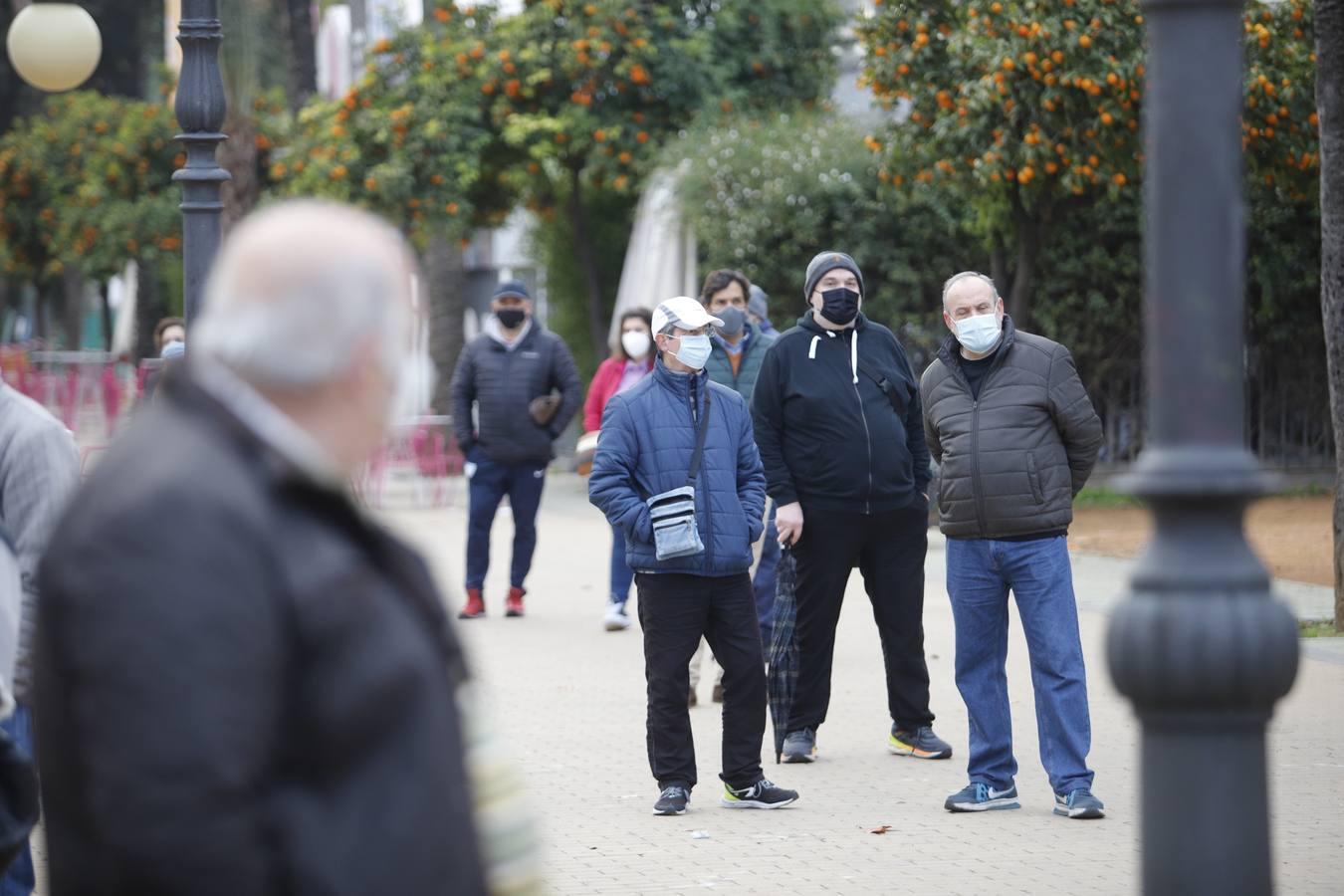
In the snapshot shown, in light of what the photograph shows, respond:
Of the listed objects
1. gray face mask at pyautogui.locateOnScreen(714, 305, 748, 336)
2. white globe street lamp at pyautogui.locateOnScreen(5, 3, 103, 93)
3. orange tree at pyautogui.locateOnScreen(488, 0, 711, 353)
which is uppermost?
orange tree at pyautogui.locateOnScreen(488, 0, 711, 353)

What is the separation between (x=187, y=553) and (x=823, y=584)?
19.4ft

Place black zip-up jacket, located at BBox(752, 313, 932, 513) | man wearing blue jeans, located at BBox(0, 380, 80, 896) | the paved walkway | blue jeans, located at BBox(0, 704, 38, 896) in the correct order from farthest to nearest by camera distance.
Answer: black zip-up jacket, located at BBox(752, 313, 932, 513) < the paved walkway < man wearing blue jeans, located at BBox(0, 380, 80, 896) < blue jeans, located at BBox(0, 704, 38, 896)

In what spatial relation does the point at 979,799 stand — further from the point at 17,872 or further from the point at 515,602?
the point at 515,602

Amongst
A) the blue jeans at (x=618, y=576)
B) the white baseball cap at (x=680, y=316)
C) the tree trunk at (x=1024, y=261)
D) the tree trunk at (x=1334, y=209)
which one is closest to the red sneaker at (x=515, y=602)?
the blue jeans at (x=618, y=576)

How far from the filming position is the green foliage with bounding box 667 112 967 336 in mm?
18047

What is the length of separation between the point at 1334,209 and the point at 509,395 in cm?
515

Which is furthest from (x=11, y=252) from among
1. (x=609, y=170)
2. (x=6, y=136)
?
(x=609, y=170)

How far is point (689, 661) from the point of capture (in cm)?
705

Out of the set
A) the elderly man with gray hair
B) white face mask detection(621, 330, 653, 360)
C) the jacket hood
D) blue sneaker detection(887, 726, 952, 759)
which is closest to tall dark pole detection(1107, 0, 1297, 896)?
the elderly man with gray hair

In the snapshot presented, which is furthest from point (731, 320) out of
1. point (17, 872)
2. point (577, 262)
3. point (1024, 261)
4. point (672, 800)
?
point (577, 262)

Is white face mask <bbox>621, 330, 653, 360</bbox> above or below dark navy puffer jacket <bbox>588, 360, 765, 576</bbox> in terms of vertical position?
above

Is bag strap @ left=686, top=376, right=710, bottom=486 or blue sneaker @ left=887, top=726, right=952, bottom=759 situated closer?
bag strap @ left=686, top=376, right=710, bottom=486

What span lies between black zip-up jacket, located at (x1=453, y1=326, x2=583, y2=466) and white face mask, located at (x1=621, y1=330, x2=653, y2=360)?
92cm

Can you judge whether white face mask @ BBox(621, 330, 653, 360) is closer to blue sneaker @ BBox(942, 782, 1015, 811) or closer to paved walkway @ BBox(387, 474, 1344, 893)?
paved walkway @ BBox(387, 474, 1344, 893)
